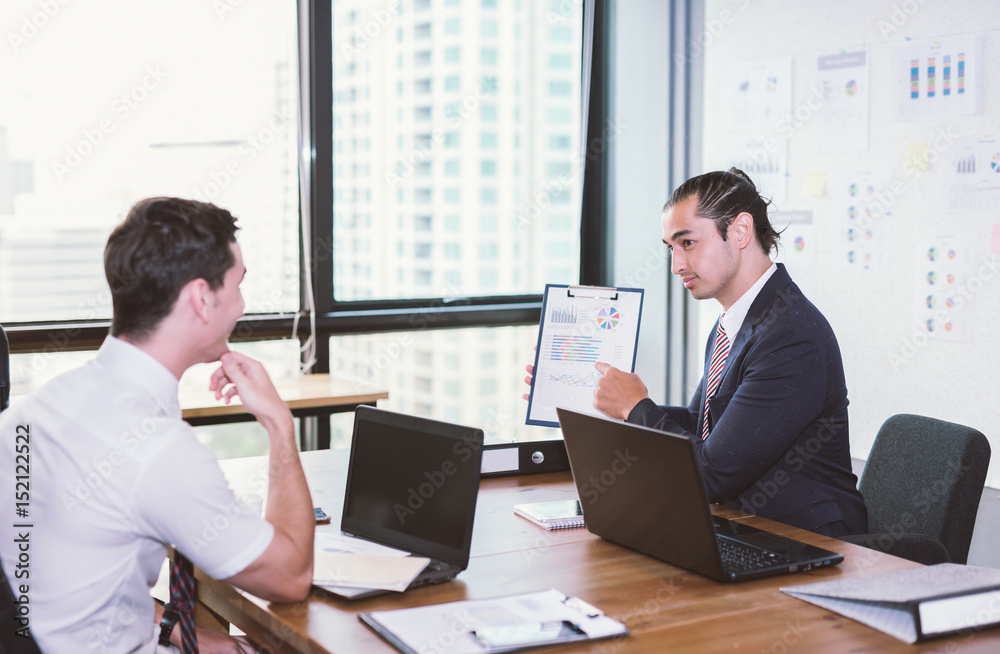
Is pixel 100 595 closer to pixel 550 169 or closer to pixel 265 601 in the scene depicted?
pixel 265 601

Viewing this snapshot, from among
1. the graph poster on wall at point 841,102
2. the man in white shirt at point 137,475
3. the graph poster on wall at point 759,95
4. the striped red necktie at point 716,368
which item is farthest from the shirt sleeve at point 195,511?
the graph poster on wall at point 759,95

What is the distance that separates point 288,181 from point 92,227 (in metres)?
0.76

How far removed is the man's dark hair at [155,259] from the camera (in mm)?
1354

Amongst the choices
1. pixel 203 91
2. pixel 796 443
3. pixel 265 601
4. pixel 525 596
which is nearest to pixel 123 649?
pixel 265 601

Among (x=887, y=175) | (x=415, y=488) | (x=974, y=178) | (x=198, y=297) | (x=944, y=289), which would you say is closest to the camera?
(x=198, y=297)

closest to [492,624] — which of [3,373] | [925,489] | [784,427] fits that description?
[784,427]

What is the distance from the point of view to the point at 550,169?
4.46 metres

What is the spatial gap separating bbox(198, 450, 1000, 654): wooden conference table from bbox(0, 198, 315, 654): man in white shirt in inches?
4.0

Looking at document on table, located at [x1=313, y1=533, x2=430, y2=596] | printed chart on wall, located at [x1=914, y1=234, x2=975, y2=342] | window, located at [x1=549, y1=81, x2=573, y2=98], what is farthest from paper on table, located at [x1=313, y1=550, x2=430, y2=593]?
window, located at [x1=549, y1=81, x2=573, y2=98]

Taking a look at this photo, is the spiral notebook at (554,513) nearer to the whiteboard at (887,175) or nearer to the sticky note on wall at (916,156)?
the whiteboard at (887,175)

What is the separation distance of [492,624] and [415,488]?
0.39 metres

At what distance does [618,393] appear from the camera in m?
2.16

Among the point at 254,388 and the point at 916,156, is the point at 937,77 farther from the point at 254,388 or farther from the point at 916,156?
the point at 254,388

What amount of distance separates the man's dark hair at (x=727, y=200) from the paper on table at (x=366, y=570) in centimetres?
110
